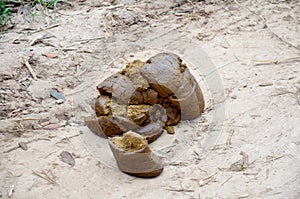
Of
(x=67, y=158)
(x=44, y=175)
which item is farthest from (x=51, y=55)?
(x=44, y=175)

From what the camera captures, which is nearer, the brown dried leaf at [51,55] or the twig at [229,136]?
the twig at [229,136]

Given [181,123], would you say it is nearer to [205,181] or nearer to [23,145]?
[205,181]

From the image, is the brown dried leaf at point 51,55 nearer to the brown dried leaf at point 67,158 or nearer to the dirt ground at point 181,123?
the dirt ground at point 181,123

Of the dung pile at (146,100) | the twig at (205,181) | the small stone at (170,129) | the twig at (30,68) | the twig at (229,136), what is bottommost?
the small stone at (170,129)

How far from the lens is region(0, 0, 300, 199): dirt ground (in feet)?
7.57

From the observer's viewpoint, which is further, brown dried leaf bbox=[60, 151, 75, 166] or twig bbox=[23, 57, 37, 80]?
twig bbox=[23, 57, 37, 80]

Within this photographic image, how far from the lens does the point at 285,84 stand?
9.62ft

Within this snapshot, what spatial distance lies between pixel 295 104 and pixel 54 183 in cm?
135

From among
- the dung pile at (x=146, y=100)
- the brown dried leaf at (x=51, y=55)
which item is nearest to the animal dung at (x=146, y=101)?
the dung pile at (x=146, y=100)

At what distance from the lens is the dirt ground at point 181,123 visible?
2307mm

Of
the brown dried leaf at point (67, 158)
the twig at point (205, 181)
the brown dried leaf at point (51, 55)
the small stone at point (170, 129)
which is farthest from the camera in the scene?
the brown dried leaf at point (51, 55)

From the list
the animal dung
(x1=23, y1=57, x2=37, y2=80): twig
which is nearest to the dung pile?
the animal dung

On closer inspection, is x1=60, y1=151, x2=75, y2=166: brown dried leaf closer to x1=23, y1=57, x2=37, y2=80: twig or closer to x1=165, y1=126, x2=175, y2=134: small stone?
x1=165, y1=126, x2=175, y2=134: small stone

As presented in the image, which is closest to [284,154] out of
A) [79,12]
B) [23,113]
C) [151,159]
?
[151,159]
